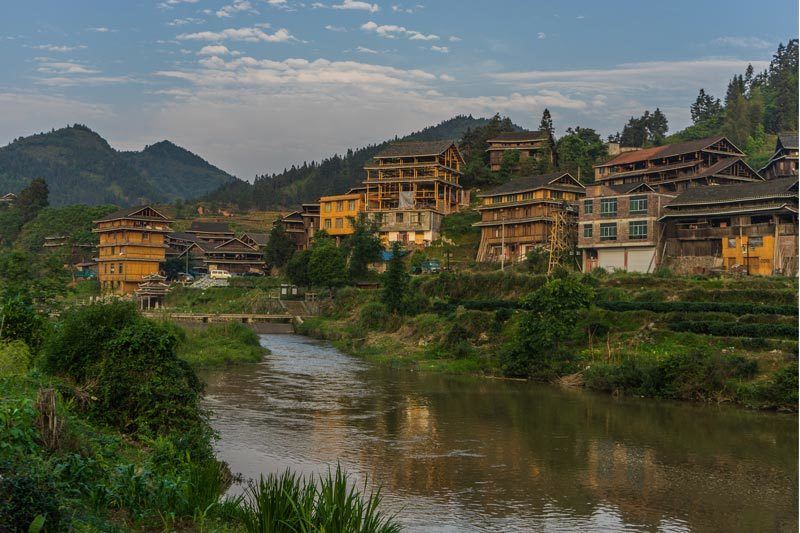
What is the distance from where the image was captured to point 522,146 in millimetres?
102688

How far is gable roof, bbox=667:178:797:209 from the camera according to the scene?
54.0 meters

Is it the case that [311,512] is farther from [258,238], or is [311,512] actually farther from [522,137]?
[258,238]

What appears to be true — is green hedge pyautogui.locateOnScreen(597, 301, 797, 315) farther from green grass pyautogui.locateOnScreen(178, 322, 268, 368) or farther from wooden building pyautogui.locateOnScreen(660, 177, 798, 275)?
green grass pyautogui.locateOnScreen(178, 322, 268, 368)

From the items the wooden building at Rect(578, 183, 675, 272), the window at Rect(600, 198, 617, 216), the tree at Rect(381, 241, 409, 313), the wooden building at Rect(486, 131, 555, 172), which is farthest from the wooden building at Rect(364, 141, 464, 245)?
the tree at Rect(381, 241, 409, 313)

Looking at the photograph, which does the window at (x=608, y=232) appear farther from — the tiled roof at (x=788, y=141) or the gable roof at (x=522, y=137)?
the gable roof at (x=522, y=137)

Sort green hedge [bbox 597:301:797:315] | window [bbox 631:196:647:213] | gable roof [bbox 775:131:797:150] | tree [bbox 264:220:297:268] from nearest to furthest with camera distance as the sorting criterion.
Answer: green hedge [bbox 597:301:797:315] < window [bbox 631:196:647:213] < gable roof [bbox 775:131:797:150] < tree [bbox 264:220:297:268]

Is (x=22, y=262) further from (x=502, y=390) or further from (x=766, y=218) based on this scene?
(x=766, y=218)

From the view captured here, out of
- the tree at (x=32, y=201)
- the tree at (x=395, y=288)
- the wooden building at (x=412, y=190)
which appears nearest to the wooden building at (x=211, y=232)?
the tree at (x=32, y=201)

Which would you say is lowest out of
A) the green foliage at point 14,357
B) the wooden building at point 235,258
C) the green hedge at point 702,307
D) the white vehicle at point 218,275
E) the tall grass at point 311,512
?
the tall grass at point 311,512

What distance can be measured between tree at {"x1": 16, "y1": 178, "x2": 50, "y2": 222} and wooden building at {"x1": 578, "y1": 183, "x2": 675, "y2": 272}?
8559 cm

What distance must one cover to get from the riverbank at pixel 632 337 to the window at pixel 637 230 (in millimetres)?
9563

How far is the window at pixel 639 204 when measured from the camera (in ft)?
202

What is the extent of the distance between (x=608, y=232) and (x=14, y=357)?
51.1m

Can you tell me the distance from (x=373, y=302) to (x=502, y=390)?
26.1m
